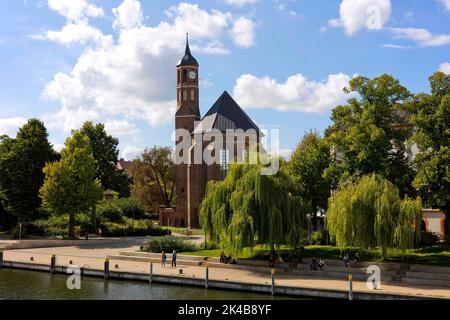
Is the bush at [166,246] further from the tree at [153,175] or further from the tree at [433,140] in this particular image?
the tree at [153,175]

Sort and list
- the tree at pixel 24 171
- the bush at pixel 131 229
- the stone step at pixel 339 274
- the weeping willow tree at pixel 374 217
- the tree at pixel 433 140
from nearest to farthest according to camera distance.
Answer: the stone step at pixel 339 274, the weeping willow tree at pixel 374 217, the tree at pixel 433 140, the tree at pixel 24 171, the bush at pixel 131 229

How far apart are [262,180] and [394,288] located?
955 centimetres

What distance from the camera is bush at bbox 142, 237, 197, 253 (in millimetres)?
35844

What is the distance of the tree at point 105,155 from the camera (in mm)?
63031

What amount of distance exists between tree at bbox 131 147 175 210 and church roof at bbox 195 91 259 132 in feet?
51.4

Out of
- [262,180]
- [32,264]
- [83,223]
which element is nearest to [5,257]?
[32,264]

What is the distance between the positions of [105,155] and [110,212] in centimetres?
925

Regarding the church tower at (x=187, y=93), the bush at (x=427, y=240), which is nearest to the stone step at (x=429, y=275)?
the bush at (x=427, y=240)

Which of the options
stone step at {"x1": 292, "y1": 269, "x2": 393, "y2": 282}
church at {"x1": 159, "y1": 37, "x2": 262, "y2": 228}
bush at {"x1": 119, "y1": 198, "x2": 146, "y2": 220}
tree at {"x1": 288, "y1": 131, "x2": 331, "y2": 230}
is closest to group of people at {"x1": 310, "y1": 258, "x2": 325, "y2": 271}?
stone step at {"x1": 292, "y1": 269, "x2": 393, "y2": 282}

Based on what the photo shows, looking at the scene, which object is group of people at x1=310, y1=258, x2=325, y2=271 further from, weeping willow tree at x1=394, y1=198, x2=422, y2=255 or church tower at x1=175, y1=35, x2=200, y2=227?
church tower at x1=175, y1=35, x2=200, y2=227

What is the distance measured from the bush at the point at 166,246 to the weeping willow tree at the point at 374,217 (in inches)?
448

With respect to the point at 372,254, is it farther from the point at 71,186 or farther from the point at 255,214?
the point at 71,186

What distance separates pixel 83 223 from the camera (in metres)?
51.5
